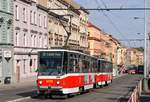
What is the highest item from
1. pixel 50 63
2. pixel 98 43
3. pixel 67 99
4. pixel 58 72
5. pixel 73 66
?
pixel 98 43

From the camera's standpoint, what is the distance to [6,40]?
202 feet

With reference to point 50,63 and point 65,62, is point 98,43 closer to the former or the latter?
point 65,62

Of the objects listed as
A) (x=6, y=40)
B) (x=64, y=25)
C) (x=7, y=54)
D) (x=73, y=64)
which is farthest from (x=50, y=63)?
(x=64, y=25)

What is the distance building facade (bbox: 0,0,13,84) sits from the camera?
197ft

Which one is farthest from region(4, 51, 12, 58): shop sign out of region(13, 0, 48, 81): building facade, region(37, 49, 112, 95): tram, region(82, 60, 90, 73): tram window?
region(37, 49, 112, 95): tram

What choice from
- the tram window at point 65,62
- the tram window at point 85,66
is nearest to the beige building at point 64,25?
the tram window at point 85,66

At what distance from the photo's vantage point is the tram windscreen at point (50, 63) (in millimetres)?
30684

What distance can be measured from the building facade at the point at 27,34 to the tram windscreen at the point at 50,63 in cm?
3345

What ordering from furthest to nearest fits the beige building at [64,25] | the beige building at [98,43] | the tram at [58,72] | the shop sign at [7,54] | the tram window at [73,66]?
1. the beige building at [98,43]
2. the beige building at [64,25]
3. the shop sign at [7,54]
4. the tram window at [73,66]
5. the tram at [58,72]

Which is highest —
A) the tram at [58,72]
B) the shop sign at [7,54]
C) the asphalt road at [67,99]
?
the shop sign at [7,54]

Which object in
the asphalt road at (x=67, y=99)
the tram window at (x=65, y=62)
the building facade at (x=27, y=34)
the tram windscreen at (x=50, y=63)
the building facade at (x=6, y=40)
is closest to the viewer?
the asphalt road at (x=67, y=99)

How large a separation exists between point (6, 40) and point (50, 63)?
31.6 m

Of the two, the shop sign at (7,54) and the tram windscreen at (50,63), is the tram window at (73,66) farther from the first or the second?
the shop sign at (7,54)

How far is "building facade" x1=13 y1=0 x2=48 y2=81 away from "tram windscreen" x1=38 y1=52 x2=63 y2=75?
33.5m
